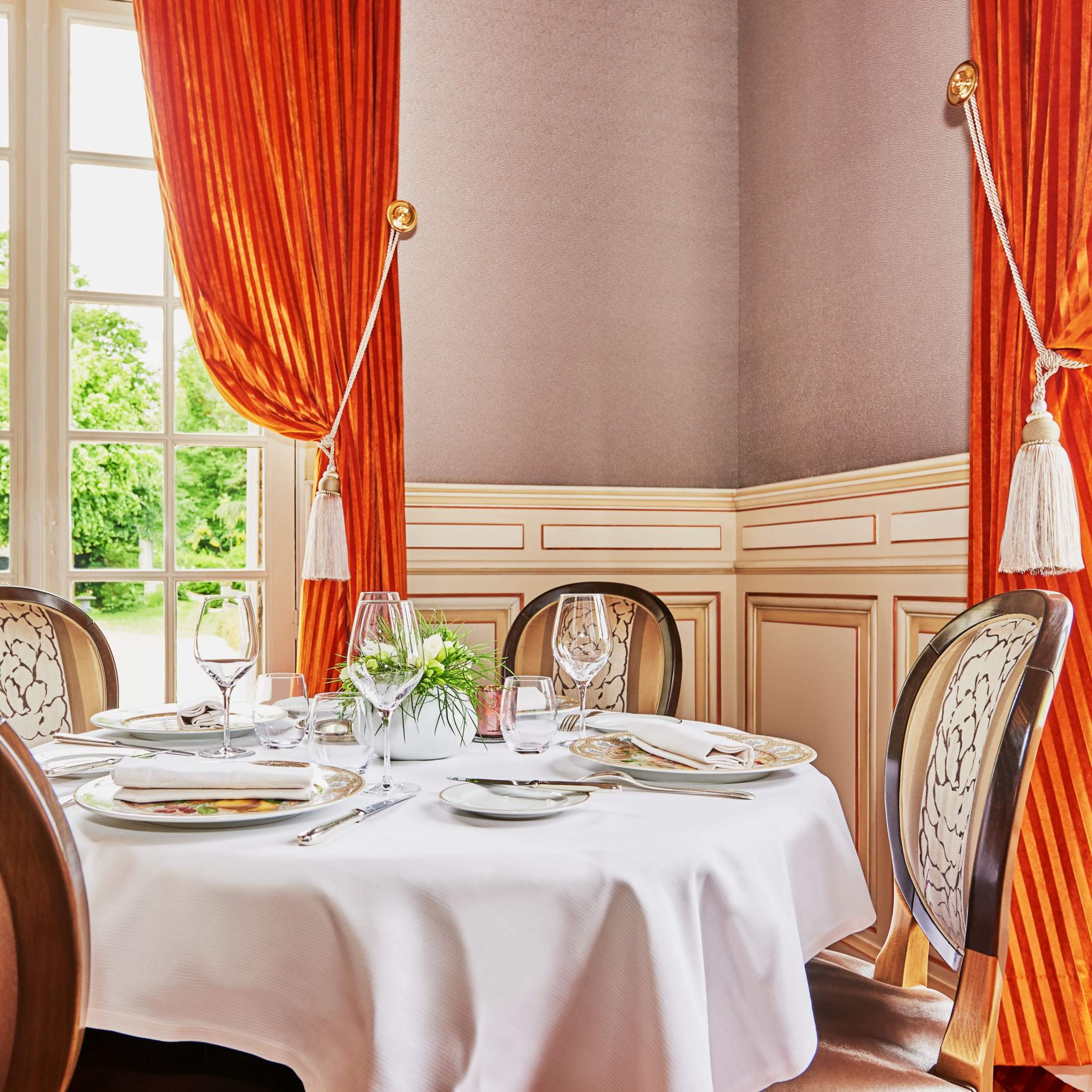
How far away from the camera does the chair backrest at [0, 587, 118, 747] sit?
191cm

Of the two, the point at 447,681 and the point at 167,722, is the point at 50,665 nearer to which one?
the point at 167,722

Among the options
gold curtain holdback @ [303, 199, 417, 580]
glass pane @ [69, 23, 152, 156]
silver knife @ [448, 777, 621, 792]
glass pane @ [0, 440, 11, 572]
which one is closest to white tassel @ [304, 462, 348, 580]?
gold curtain holdback @ [303, 199, 417, 580]

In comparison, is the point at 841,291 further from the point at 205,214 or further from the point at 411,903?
the point at 411,903

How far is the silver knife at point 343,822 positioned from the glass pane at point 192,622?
1.87 m

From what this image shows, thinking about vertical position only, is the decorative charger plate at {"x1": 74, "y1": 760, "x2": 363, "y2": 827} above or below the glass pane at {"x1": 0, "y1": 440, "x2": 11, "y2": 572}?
below

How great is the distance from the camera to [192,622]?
2818 millimetres

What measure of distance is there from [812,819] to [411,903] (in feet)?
1.65

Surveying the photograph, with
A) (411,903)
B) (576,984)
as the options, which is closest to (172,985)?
(411,903)

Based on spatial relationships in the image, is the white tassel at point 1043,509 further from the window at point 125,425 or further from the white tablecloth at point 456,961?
the window at point 125,425

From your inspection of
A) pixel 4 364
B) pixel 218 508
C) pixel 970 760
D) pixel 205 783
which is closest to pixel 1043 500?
pixel 970 760

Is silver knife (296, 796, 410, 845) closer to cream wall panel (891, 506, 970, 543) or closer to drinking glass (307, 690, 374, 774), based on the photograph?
drinking glass (307, 690, 374, 774)

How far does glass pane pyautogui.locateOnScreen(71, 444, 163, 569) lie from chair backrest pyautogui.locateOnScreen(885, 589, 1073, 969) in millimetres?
2216

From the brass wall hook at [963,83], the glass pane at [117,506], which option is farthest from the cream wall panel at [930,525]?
the glass pane at [117,506]

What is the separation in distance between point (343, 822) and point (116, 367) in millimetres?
2277
